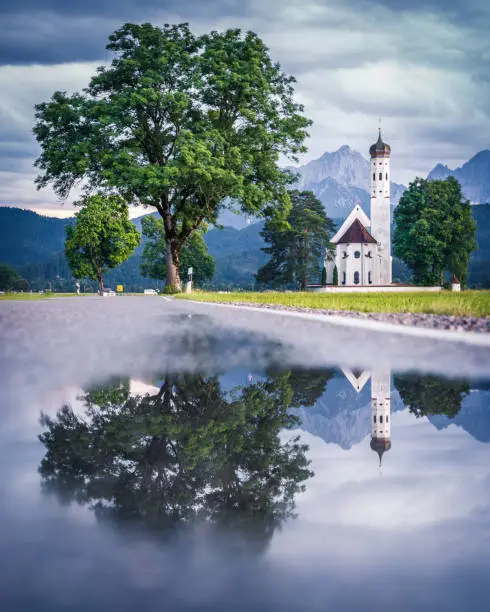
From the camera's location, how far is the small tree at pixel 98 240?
80.2 metres

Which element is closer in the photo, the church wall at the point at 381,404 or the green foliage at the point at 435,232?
the church wall at the point at 381,404

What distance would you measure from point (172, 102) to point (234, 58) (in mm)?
6084

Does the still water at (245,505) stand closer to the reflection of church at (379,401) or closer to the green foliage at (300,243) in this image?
the reflection of church at (379,401)

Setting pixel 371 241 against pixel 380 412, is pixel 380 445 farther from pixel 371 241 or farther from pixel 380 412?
pixel 371 241

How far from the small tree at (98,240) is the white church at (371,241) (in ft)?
91.3

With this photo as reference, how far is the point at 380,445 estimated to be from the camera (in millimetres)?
4652

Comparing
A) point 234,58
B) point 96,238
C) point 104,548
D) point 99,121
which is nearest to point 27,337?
point 104,548

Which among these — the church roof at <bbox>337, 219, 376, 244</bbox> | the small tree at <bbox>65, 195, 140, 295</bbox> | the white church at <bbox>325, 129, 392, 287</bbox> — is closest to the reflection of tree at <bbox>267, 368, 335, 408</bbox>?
the small tree at <bbox>65, 195, 140, 295</bbox>

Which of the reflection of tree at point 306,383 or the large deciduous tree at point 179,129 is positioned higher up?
the large deciduous tree at point 179,129

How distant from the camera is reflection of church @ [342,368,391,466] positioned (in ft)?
15.5

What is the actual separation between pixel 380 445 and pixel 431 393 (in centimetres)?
219

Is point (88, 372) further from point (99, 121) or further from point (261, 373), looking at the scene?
point (99, 121)

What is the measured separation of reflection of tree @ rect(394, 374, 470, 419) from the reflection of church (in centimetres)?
15

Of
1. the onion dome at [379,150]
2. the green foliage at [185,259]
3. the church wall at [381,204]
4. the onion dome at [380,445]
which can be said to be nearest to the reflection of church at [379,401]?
the onion dome at [380,445]
